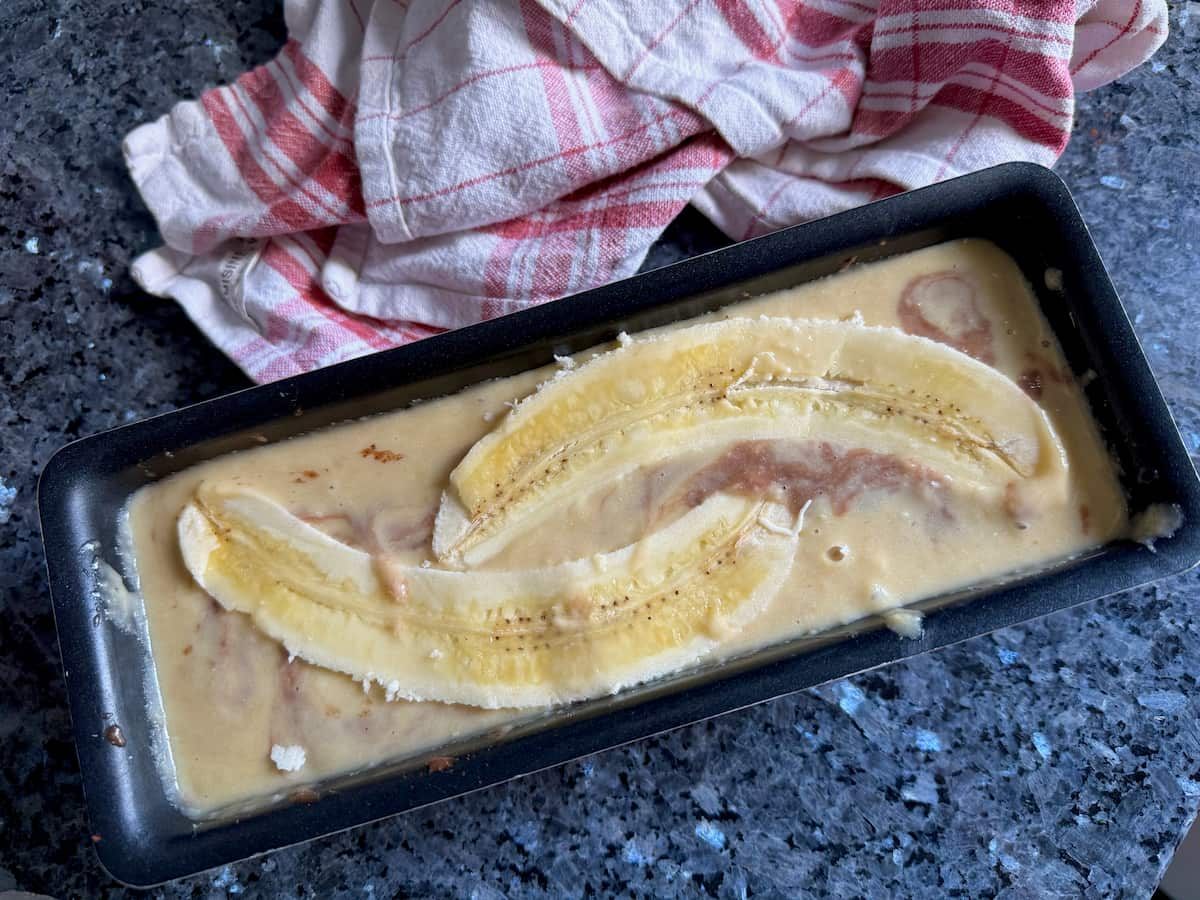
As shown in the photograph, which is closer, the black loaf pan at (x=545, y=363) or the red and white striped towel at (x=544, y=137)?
the black loaf pan at (x=545, y=363)

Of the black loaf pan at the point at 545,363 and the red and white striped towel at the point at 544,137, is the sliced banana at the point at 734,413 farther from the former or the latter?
the red and white striped towel at the point at 544,137

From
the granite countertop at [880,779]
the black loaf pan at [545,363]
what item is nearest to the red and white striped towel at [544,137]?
the black loaf pan at [545,363]

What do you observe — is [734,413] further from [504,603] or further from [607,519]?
[504,603]

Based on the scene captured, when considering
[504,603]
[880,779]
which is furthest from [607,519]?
[880,779]

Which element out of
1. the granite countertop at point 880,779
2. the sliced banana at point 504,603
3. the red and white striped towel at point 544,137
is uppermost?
the red and white striped towel at point 544,137

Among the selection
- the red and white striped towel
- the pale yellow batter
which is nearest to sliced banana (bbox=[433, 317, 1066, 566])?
the pale yellow batter

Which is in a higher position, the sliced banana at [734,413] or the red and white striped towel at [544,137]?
the red and white striped towel at [544,137]
